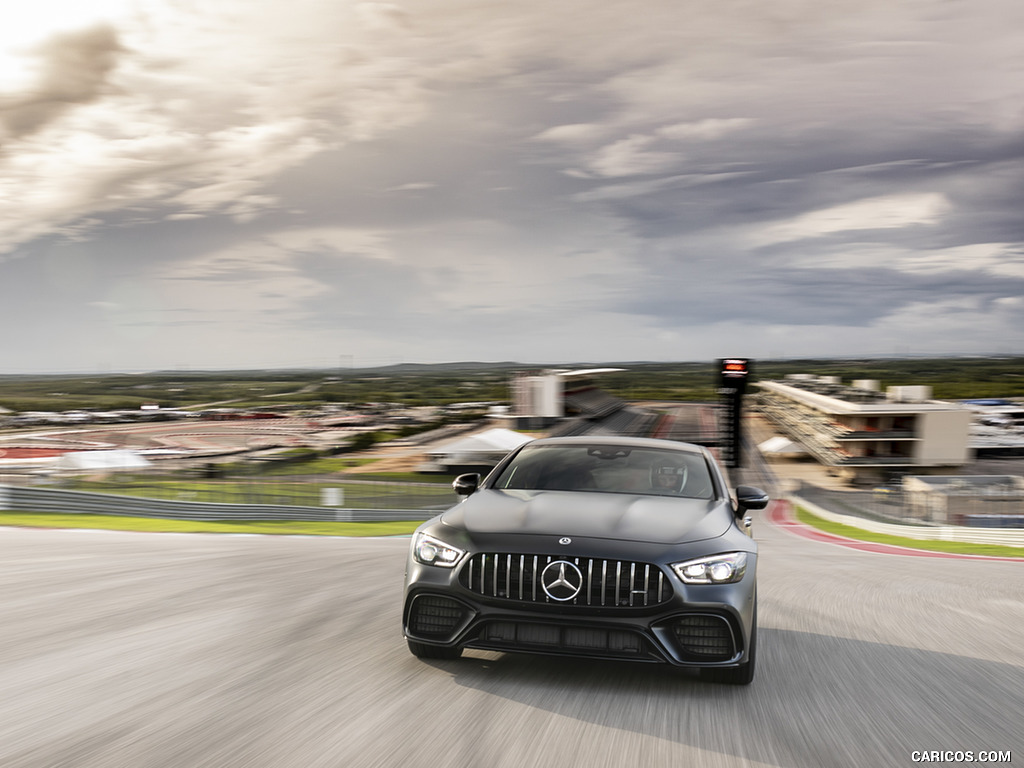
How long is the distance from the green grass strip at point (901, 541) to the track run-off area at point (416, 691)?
48.5 feet

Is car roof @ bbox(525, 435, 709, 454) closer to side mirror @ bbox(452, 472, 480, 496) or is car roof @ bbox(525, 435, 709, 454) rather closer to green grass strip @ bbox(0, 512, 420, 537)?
side mirror @ bbox(452, 472, 480, 496)

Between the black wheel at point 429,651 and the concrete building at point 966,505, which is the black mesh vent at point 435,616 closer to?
the black wheel at point 429,651

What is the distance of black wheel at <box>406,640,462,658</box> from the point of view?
465 cm

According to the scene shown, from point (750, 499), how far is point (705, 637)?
1409 millimetres

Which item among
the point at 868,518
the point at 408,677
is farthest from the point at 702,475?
the point at 868,518

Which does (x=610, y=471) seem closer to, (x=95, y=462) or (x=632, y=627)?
(x=632, y=627)

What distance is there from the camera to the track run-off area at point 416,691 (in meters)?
3.47

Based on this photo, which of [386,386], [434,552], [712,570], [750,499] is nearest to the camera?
[712,570]

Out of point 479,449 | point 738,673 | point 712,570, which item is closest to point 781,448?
point 479,449

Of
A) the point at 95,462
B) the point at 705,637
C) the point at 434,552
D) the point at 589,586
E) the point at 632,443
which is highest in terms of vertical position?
the point at 632,443

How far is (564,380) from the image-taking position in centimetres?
8431

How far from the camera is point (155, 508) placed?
72.1 feet

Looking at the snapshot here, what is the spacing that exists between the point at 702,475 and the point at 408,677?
2501 mm

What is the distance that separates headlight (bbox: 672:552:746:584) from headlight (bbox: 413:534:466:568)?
1.21 metres
